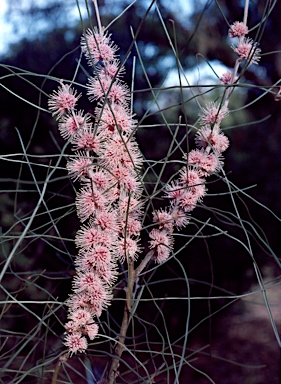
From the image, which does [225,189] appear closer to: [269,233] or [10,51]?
[269,233]

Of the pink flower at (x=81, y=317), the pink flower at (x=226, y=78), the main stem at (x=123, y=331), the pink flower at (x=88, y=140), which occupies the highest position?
the pink flower at (x=88, y=140)

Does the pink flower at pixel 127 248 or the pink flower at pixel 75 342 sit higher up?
the pink flower at pixel 127 248

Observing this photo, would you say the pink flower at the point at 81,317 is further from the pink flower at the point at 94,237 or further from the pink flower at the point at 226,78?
the pink flower at the point at 226,78

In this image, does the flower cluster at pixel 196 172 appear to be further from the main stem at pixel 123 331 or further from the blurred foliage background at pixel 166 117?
the blurred foliage background at pixel 166 117

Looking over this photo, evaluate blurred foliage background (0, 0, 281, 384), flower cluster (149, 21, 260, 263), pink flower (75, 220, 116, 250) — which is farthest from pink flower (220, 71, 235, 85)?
blurred foliage background (0, 0, 281, 384)

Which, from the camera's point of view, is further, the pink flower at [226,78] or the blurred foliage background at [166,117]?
the blurred foliage background at [166,117]

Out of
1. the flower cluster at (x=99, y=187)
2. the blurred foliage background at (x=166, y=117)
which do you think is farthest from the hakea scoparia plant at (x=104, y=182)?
the blurred foliage background at (x=166, y=117)

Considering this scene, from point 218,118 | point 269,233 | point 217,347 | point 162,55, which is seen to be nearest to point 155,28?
point 162,55

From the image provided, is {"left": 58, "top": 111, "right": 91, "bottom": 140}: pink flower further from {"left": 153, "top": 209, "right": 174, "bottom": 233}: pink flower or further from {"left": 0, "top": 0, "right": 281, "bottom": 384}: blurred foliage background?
{"left": 0, "top": 0, "right": 281, "bottom": 384}: blurred foliage background
